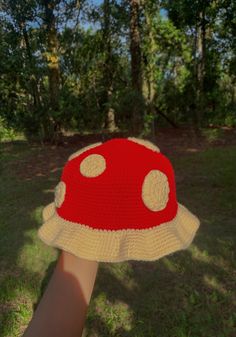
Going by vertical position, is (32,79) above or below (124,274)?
above

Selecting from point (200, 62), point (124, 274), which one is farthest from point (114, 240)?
point (200, 62)

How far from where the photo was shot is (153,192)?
1.05 metres

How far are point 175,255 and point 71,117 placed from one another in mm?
9921

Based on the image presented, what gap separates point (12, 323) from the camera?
385cm

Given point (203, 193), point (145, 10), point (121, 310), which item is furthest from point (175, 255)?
point (145, 10)

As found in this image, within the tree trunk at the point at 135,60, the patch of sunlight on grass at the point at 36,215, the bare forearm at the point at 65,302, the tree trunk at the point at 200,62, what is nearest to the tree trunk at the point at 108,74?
the tree trunk at the point at 135,60

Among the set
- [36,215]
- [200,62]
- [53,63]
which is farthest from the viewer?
[200,62]

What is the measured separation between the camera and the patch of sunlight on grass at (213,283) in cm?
421

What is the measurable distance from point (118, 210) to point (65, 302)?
26 cm

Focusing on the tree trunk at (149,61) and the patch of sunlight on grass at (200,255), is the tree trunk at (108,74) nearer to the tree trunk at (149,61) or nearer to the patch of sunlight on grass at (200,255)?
the tree trunk at (149,61)

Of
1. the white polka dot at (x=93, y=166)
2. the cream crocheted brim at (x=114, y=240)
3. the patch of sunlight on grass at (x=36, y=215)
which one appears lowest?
the patch of sunlight on grass at (x=36, y=215)

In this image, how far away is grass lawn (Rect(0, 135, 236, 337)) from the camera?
3.71 meters

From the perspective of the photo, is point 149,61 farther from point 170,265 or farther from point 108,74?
point 170,265

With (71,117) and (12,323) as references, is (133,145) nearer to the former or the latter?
(12,323)
